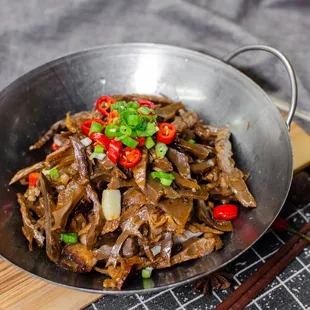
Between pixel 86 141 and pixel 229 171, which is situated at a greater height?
pixel 86 141

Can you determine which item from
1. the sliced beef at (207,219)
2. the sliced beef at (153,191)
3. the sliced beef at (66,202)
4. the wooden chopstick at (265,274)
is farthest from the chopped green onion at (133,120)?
the wooden chopstick at (265,274)

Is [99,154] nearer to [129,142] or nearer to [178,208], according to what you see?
[129,142]

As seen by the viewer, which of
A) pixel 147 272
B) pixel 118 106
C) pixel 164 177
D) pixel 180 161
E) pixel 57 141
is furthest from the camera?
pixel 57 141

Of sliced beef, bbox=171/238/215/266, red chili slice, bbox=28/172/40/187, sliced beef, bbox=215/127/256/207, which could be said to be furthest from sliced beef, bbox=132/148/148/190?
red chili slice, bbox=28/172/40/187

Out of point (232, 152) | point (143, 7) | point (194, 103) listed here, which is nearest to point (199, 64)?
point (194, 103)

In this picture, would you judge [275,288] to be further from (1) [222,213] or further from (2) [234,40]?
(2) [234,40]

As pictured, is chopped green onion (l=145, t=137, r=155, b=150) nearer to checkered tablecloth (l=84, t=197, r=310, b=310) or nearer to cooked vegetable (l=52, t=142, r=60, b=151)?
cooked vegetable (l=52, t=142, r=60, b=151)

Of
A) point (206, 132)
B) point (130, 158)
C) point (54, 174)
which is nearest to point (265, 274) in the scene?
point (206, 132)
